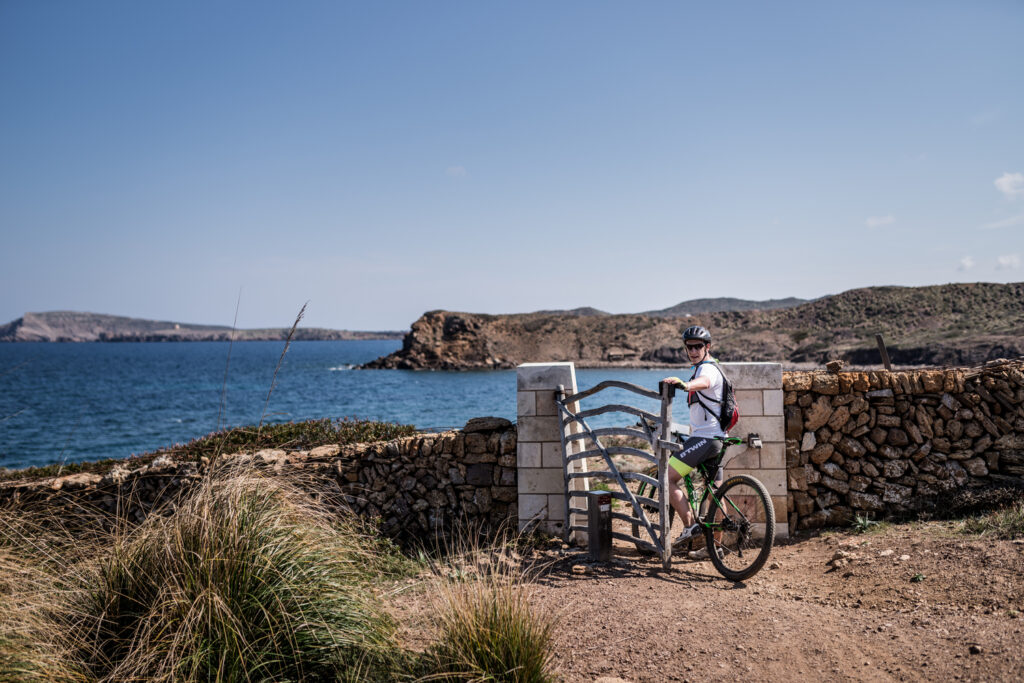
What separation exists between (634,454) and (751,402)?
59.2 inches

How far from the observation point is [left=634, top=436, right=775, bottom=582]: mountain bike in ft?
18.7

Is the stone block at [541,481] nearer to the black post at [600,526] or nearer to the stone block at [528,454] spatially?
the stone block at [528,454]

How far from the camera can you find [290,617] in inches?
142

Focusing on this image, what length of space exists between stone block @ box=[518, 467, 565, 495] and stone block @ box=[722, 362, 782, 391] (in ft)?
6.95

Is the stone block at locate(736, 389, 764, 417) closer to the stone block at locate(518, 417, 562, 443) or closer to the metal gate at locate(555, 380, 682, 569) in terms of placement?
the metal gate at locate(555, 380, 682, 569)

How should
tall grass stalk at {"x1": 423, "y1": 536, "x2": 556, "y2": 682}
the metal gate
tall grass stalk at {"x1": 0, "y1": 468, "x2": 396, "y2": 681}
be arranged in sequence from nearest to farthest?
tall grass stalk at {"x1": 0, "y1": 468, "x2": 396, "y2": 681}
tall grass stalk at {"x1": 423, "y1": 536, "x2": 556, "y2": 682}
the metal gate

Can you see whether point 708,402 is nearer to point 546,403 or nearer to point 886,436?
point 546,403

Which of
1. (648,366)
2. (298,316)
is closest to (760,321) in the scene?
(648,366)

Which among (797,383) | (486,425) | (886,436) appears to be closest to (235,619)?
(486,425)

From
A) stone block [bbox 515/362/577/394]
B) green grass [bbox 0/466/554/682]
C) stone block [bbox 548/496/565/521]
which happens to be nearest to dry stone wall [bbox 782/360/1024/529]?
stone block [bbox 515/362/577/394]

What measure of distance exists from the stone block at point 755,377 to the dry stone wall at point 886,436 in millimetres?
295

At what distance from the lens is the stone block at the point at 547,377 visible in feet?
23.4

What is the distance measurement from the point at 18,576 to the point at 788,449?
6738mm

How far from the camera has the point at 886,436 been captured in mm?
7000
